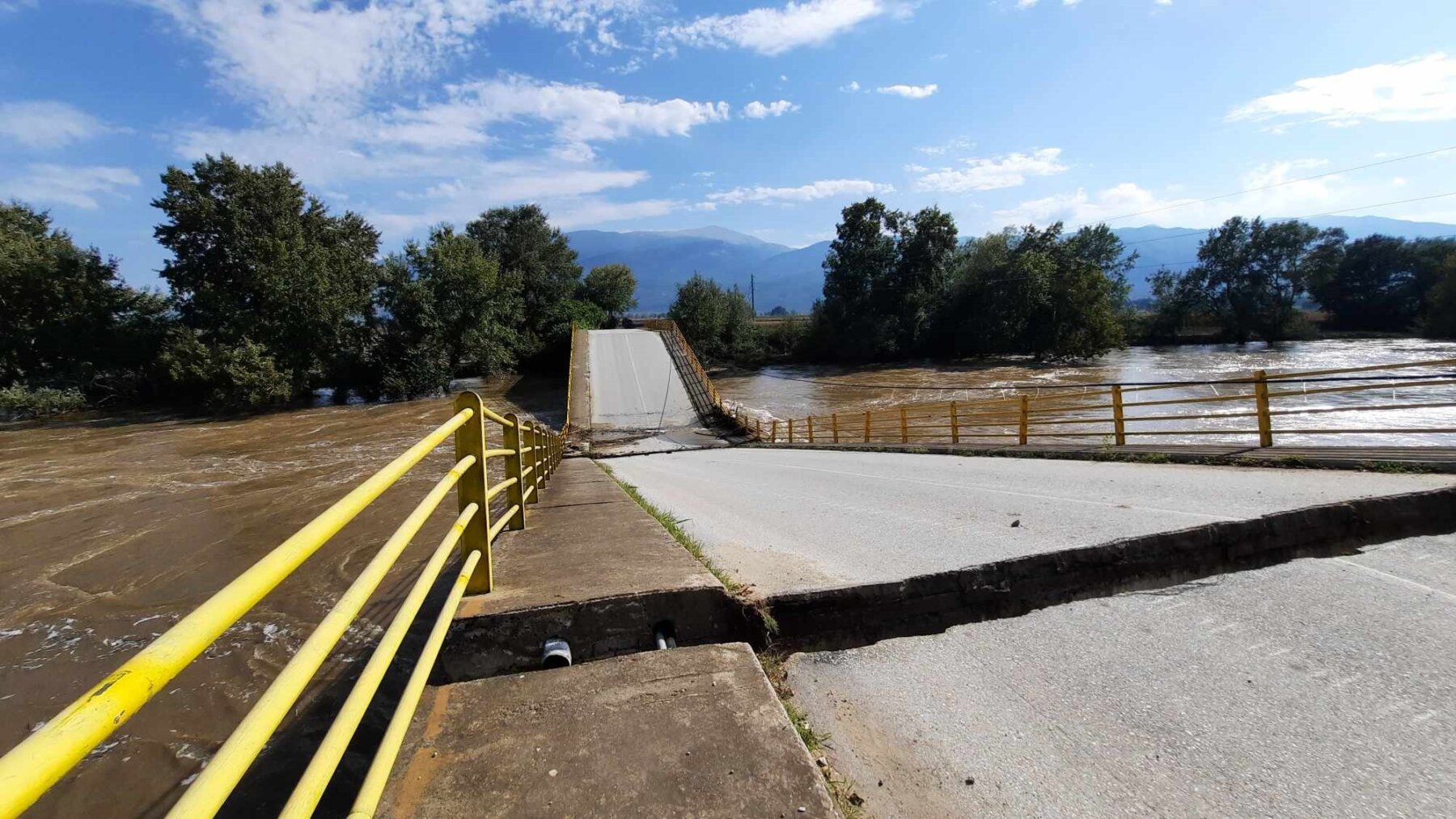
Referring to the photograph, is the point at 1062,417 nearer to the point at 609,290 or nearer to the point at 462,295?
the point at 462,295

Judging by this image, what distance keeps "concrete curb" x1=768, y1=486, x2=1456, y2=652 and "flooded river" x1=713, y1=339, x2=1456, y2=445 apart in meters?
13.9

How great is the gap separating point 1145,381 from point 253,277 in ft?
157

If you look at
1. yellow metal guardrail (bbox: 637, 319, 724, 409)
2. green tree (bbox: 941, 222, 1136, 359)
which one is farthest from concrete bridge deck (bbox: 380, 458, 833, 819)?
green tree (bbox: 941, 222, 1136, 359)

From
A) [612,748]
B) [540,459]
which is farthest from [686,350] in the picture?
[612,748]

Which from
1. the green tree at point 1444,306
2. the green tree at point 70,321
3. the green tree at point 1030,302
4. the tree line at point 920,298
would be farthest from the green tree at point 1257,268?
the green tree at point 70,321

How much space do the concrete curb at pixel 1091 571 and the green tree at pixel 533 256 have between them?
53004mm

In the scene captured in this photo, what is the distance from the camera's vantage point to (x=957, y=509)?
5723 mm

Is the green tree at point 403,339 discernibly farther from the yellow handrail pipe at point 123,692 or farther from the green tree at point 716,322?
the yellow handrail pipe at point 123,692

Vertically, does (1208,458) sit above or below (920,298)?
below

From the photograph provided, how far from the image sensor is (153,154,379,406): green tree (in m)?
34.6

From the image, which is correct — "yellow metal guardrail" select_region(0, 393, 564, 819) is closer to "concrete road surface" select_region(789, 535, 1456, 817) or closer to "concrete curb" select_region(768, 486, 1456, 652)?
"concrete road surface" select_region(789, 535, 1456, 817)

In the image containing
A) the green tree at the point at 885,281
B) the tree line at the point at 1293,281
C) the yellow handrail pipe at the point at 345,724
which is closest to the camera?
the yellow handrail pipe at the point at 345,724

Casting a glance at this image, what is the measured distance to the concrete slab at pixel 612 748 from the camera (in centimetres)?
184

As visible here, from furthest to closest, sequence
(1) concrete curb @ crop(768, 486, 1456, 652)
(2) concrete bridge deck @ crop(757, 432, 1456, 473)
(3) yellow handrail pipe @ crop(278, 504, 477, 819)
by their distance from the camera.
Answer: (2) concrete bridge deck @ crop(757, 432, 1456, 473) → (1) concrete curb @ crop(768, 486, 1456, 652) → (3) yellow handrail pipe @ crop(278, 504, 477, 819)
